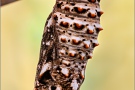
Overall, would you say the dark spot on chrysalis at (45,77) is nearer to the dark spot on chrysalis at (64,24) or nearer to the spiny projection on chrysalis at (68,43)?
the spiny projection on chrysalis at (68,43)

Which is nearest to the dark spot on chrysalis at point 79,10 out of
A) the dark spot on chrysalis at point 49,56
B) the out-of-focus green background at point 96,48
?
the dark spot on chrysalis at point 49,56

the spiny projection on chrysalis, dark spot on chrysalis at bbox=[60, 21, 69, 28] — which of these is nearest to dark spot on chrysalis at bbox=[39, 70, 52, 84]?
the spiny projection on chrysalis

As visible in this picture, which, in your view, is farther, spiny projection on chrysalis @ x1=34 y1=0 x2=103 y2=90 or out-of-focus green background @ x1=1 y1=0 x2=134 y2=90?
out-of-focus green background @ x1=1 y1=0 x2=134 y2=90

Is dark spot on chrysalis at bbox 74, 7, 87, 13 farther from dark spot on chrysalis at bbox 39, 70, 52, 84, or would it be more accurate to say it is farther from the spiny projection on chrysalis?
dark spot on chrysalis at bbox 39, 70, 52, 84

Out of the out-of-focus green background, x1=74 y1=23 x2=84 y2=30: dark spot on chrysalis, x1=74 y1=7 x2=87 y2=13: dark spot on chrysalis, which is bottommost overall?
the out-of-focus green background

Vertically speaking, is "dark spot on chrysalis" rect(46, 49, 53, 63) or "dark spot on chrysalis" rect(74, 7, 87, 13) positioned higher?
"dark spot on chrysalis" rect(74, 7, 87, 13)
